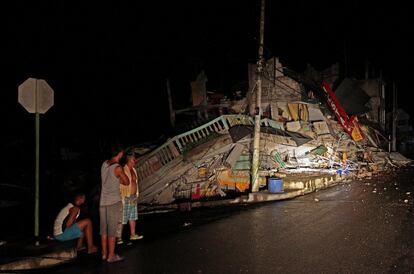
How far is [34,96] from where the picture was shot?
7.53 metres

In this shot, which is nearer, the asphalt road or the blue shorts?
the asphalt road

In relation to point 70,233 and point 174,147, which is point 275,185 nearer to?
point 174,147

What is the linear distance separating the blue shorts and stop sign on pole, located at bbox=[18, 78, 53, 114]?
7.61 ft

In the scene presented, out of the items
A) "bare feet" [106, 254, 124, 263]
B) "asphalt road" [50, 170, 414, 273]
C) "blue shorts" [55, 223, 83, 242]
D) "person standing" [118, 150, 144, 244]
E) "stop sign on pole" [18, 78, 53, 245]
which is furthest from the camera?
"person standing" [118, 150, 144, 244]

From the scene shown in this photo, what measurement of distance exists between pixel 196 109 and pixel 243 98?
9.36ft

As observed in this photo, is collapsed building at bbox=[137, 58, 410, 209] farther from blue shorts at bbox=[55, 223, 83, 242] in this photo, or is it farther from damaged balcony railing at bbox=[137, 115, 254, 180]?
blue shorts at bbox=[55, 223, 83, 242]

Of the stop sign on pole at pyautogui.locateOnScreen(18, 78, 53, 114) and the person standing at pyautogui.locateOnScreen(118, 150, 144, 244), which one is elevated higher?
the stop sign on pole at pyautogui.locateOnScreen(18, 78, 53, 114)

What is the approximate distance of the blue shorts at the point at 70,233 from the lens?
23.9ft

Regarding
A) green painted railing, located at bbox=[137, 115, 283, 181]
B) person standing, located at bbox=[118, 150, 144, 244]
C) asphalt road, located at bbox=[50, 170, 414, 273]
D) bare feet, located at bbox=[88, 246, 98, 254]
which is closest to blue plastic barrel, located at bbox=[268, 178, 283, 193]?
asphalt road, located at bbox=[50, 170, 414, 273]

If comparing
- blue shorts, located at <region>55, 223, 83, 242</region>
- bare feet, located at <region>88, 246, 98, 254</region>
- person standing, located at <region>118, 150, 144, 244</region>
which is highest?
person standing, located at <region>118, 150, 144, 244</region>

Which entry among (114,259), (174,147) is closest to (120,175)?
(114,259)

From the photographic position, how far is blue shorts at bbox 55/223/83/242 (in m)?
7.27

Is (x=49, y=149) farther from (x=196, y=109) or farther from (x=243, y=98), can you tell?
(x=243, y=98)

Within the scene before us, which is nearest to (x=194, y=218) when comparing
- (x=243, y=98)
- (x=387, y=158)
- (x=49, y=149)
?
(x=243, y=98)
